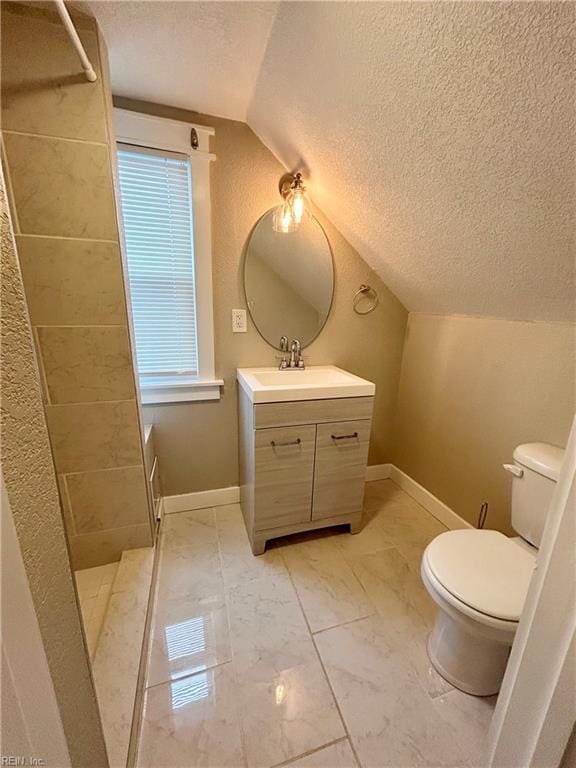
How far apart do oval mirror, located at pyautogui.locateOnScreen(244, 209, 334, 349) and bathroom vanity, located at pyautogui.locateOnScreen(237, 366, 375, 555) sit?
35cm

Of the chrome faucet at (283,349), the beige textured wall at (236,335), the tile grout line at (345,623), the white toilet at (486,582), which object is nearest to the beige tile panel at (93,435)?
the beige textured wall at (236,335)

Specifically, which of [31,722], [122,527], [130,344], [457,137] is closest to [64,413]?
[130,344]

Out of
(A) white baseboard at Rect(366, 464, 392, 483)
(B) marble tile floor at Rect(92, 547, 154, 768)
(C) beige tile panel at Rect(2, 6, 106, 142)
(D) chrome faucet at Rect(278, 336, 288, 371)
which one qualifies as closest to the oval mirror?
(D) chrome faucet at Rect(278, 336, 288, 371)

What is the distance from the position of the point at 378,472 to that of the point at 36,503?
221cm

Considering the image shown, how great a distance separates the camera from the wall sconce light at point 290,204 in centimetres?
160

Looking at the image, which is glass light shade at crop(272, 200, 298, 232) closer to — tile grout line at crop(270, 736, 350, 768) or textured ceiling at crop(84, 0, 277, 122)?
textured ceiling at crop(84, 0, 277, 122)

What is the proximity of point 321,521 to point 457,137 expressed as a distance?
1.70 meters

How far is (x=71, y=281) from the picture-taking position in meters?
1.18

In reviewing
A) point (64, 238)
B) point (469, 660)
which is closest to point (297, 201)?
point (64, 238)

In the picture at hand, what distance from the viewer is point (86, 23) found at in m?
1.02

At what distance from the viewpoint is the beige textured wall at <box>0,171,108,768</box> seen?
0.39 metres

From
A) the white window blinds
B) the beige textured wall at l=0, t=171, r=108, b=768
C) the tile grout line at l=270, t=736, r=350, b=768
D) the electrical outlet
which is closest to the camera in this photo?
the beige textured wall at l=0, t=171, r=108, b=768

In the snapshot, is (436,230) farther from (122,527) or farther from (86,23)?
(122,527)

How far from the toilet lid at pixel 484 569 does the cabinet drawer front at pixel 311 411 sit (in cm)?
64
